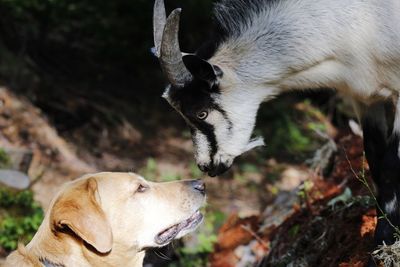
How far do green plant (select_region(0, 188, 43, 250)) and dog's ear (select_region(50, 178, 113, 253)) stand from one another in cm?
283

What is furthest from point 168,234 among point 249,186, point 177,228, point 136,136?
point 136,136

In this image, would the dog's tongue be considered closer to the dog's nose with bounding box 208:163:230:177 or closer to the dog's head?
the dog's head

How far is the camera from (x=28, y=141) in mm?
9172

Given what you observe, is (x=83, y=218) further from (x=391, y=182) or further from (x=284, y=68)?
(x=391, y=182)

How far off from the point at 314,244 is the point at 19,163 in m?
3.91

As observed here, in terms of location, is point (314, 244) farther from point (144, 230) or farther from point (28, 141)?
point (28, 141)

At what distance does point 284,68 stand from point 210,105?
1.95 feet

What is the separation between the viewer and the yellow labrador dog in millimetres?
3998

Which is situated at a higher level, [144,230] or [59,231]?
[59,231]

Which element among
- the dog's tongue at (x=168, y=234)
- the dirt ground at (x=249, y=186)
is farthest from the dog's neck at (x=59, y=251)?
the dirt ground at (x=249, y=186)

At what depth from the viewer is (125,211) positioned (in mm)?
4355

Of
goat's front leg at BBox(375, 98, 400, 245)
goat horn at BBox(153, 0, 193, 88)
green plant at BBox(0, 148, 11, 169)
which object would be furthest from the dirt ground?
goat horn at BBox(153, 0, 193, 88)

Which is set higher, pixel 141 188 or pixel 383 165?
pixel 141 188

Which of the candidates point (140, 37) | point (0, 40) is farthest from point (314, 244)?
point (140, 37)
